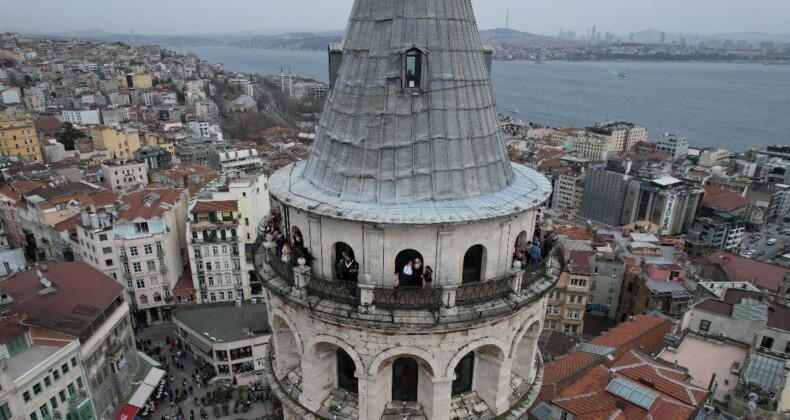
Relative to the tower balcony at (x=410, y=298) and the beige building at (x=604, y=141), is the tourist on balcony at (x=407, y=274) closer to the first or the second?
the tower balcony at (x=410, y=298)

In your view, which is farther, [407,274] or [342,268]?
[342,268]

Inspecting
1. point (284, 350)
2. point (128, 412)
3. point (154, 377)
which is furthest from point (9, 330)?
point (284, 350)

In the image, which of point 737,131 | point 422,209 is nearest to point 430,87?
point 422,209

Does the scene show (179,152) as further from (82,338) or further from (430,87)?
(430,87)

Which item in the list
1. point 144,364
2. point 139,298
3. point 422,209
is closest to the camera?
point 422,209

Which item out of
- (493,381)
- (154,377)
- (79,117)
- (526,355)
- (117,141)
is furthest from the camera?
(79,117)

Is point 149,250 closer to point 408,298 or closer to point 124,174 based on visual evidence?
point 124,174
